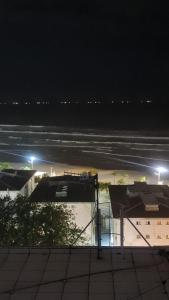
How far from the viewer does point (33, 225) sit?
6.21 m

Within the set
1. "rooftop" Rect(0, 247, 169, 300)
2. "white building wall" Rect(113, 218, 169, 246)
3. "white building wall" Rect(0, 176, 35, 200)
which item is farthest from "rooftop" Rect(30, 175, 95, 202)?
"rooftop" Rect(0, 247, 169, 300)

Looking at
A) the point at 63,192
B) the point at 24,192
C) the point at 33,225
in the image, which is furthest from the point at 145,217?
the point at 24,192

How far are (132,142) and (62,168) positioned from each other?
328 inches

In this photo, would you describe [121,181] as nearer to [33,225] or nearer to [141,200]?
[141,200]

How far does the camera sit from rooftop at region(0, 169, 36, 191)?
1030cm

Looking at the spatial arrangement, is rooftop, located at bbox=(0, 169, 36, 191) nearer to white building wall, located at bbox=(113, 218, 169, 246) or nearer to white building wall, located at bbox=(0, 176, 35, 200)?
white building wall, located at bbox=(0, 176, 35, 200)

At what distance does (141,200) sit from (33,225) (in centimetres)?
291

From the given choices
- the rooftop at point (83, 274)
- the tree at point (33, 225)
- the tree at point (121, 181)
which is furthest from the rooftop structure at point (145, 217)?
the rooftop at point (83, 274)

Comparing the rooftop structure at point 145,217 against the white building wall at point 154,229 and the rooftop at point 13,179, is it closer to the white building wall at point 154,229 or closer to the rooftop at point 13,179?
the white building wall at point 154,229

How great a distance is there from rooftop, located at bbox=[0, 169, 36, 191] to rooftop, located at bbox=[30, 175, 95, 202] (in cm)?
55

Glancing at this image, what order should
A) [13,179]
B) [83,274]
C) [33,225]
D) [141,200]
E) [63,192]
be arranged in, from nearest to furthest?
[83,274] < [33,225] < [141,200] < [63,192] < [13,179]

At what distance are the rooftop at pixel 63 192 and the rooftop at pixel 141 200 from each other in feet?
1.63

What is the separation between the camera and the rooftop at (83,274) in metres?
1.80

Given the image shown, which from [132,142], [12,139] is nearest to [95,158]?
[132,142]
